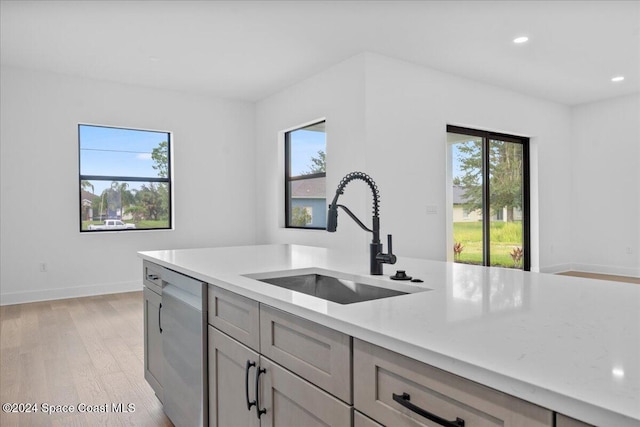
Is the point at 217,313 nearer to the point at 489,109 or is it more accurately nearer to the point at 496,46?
the point at 496,46

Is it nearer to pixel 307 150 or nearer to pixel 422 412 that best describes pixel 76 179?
pixel 307 150

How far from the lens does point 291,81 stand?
5.42 metres

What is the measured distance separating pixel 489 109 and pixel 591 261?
3054 mm

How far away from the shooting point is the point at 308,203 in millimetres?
5641

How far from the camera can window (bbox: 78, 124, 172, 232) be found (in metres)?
5.34

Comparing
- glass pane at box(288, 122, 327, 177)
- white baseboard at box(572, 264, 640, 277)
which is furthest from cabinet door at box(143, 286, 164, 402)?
white baseboard at box(572, 264, 640, 277)

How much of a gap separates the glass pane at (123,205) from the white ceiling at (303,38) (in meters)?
1.33

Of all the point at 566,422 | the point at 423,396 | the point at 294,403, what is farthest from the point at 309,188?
the point at 566,422

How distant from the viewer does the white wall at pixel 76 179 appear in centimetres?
484

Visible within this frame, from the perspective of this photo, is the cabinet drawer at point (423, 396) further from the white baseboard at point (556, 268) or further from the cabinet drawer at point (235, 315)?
the white baseboard at point (556, 268)

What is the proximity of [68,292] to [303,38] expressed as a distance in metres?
3.98

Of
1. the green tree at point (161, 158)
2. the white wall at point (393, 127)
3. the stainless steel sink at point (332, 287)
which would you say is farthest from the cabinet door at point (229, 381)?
the green tree at point (161, 158)

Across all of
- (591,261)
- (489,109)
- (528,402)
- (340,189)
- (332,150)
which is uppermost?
(489,109)

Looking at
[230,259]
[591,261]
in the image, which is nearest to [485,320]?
[230,259]
